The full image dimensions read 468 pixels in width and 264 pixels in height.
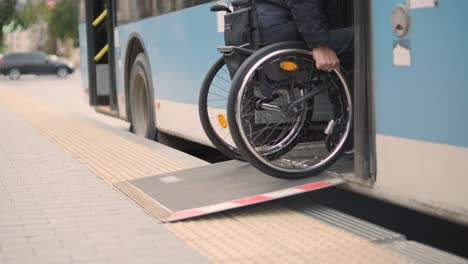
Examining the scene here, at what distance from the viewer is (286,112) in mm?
5309

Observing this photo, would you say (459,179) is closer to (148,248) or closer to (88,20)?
(148,248)

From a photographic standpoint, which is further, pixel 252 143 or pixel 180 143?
pixel 180 143

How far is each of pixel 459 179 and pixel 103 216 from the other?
2234 millimetres

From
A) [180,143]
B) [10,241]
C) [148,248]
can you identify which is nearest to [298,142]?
[148,248]

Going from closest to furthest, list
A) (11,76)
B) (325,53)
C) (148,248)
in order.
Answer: (148,248) < (325,53) < (11,76)

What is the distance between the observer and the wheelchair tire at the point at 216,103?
19.4ft

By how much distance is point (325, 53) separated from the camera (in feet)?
16.6

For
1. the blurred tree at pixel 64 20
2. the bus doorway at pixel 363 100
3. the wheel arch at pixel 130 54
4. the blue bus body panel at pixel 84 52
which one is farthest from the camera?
the blurred tree at pixel 64 20

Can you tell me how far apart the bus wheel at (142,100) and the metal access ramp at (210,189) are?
3277 millimetres

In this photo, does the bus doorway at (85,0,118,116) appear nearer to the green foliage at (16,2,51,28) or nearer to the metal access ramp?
the metal access ramp

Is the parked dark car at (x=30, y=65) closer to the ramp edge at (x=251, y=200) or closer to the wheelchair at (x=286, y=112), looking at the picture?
the wheelchair at (x=286, y=112)

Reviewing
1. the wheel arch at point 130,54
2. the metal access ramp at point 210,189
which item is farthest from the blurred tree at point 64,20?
the metal access ramp at point 210,189

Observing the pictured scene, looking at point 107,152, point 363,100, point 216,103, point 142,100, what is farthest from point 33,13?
point 363,100

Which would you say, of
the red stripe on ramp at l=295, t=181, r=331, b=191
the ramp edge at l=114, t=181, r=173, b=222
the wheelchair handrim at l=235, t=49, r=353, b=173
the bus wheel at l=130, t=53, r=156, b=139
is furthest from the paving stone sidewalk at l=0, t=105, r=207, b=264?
the bus wheel at l=130, t=53, r=156, b=139
